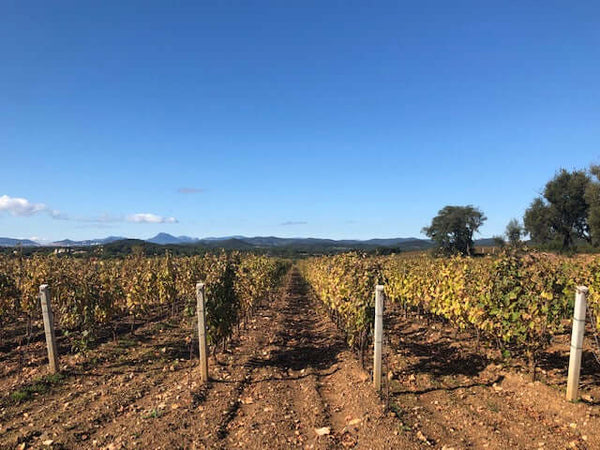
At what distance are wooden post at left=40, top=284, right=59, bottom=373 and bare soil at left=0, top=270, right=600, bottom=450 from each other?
32 centimetres

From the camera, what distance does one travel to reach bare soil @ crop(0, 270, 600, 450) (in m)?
4.61

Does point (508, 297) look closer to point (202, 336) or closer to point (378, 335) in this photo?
point (378, 335)

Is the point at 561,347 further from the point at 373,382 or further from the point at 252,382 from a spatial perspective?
the point at 252,382

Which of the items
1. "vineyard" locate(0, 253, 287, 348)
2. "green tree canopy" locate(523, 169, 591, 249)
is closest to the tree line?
"green tree canopy" locate(523, 169, 591, 249)

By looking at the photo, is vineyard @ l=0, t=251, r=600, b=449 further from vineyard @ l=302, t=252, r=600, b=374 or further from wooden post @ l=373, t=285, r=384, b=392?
wooden post @ l=373, t=285, r=384, b=392

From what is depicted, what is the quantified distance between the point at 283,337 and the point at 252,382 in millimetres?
3926

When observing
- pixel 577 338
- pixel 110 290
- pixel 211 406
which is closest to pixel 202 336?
pixel 211 406

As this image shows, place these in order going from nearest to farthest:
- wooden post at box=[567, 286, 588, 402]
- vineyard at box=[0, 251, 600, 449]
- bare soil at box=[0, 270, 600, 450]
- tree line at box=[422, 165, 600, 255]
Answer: bare soil at box=[0, 270, 600, 450], vineyard at box=[0, 251, 600, 449], wooden post at box=[567, 286, 588, 402], tree line at box=[422, 165, 600, 255]

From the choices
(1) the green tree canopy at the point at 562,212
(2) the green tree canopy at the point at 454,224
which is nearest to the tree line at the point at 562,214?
(1) the green tree canopy at the point at 562,212

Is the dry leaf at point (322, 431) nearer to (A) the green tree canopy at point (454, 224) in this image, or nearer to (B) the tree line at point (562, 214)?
(B) the tree line at point (562, 214)

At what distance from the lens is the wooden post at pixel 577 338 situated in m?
5.02

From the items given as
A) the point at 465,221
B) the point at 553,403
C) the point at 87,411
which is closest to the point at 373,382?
the point at 553,403

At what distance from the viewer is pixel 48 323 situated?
23.4 feet

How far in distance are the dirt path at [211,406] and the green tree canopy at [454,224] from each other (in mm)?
62083
